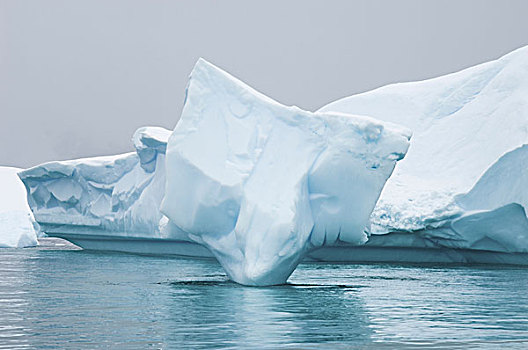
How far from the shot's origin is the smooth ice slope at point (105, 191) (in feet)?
73.9

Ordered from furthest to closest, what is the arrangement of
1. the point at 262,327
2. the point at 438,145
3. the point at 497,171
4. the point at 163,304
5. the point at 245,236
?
1. the point at 438,145
2. the point at 497,171
3. the point at 245,236
4. the point at 163,304
5. the point at 262,327

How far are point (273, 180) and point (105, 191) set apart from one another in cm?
1505

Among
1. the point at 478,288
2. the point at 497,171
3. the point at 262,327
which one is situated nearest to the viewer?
the point at 262,327

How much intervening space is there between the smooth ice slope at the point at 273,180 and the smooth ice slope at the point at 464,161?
266 inches

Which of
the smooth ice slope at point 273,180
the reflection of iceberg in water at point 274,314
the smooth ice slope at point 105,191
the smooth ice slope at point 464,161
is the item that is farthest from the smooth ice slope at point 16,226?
the reflection of iceberg in water at point 274,314

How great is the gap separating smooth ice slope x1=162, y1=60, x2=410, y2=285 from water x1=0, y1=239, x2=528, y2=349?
68cm

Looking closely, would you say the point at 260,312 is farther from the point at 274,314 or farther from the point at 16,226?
the point at 16,226

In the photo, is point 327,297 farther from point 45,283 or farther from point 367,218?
point 45,283

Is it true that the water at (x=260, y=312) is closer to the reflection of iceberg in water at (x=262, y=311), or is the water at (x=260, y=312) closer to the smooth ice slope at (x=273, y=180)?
the reflection of iceberg in water at (x=262, y=311)

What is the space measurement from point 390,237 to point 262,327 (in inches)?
485

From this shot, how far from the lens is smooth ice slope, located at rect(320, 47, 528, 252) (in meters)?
17.8

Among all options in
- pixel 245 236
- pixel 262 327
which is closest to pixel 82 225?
pixel 245 236

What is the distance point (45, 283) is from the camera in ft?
41.5

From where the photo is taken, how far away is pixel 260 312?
8.35 meters
